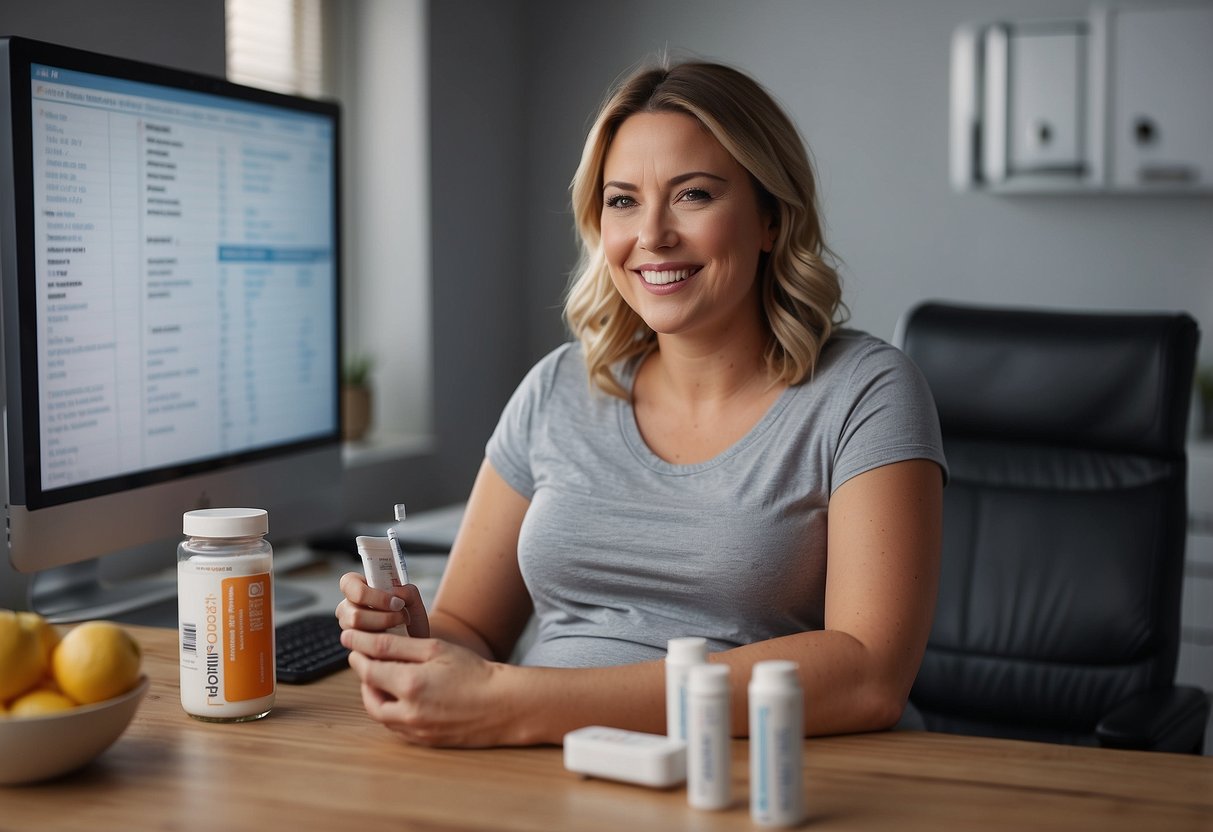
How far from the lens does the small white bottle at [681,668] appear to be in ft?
3.37

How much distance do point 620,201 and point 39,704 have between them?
868mm

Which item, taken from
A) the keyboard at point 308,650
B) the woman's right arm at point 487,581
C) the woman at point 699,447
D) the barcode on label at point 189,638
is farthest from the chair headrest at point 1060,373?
the barcode on label at point 189,638

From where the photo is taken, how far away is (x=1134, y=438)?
1934 millimetres

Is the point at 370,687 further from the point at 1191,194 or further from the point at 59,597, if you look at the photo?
the point at 1191,194

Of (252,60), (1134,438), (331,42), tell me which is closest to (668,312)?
(1134,438)

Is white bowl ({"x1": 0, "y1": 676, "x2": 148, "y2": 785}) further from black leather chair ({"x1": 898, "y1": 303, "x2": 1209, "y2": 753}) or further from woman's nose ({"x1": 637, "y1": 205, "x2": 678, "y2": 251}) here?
black leather chair ({"x1": 898, "y1": 303, "x2": 1209, "y2": 753})

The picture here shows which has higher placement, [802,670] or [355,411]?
[355,411]

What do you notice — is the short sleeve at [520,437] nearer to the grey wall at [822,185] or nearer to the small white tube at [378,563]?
the small white tube at [378,563]

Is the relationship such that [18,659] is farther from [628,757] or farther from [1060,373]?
[1060,373]

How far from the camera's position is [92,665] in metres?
1.06

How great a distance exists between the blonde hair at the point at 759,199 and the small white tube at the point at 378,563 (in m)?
0.46

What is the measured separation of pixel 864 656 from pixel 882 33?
9.08 ft

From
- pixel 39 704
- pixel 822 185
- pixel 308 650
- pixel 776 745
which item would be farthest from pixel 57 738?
pixel 822 185

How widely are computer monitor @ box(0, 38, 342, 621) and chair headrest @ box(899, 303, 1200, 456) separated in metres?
0.97
